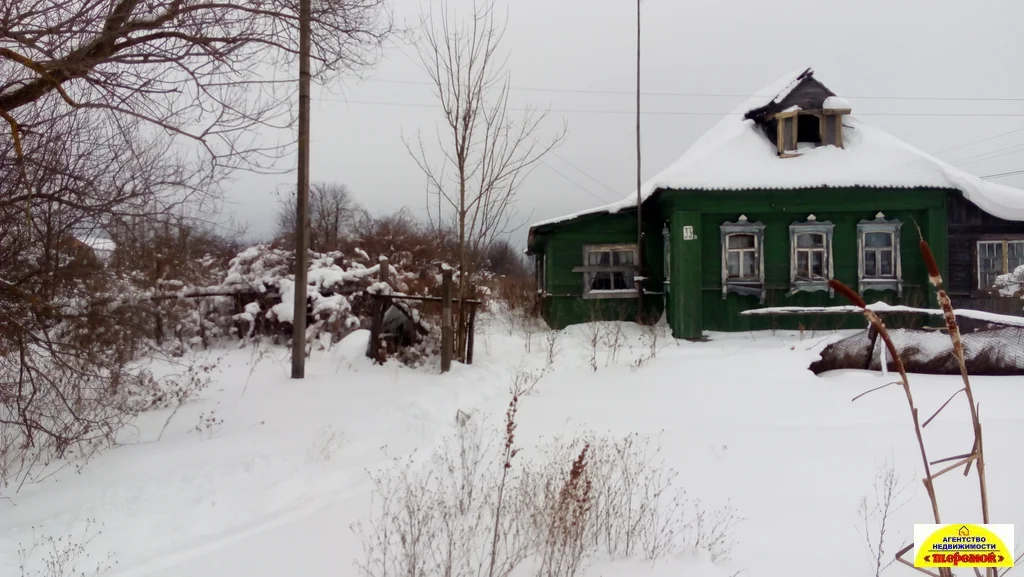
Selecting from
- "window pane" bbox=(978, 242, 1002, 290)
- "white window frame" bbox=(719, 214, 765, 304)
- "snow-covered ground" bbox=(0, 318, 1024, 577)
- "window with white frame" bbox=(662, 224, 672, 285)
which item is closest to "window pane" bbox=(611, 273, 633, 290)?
"window with white frame" bbox=(662, 224, 672, 285)

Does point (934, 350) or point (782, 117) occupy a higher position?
point (782, 117)

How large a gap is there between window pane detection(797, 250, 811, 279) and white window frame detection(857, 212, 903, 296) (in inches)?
45.1

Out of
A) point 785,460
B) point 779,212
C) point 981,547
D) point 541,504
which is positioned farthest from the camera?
point 779,212

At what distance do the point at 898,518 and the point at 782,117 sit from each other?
12.8m

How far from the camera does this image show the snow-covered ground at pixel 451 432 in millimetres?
3672

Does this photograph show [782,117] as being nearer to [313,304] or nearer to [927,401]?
[927,401]

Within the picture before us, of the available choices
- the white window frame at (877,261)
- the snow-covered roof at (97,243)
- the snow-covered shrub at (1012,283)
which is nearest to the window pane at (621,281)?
the white window frame at (877,261)

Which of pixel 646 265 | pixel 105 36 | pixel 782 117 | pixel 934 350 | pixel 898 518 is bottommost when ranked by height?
pixel 898 518

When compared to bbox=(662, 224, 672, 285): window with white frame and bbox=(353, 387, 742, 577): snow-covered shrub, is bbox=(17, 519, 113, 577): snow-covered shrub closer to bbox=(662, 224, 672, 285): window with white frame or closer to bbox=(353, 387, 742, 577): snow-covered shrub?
bbox=(353, 387, 742, 577): snow-covered shrub

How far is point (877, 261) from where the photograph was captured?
14164 millimetres

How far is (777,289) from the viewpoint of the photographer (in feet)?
46.3

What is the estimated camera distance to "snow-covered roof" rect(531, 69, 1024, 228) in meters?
13.3

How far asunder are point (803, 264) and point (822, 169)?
2.23 meters

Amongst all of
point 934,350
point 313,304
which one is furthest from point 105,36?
point 934,350
